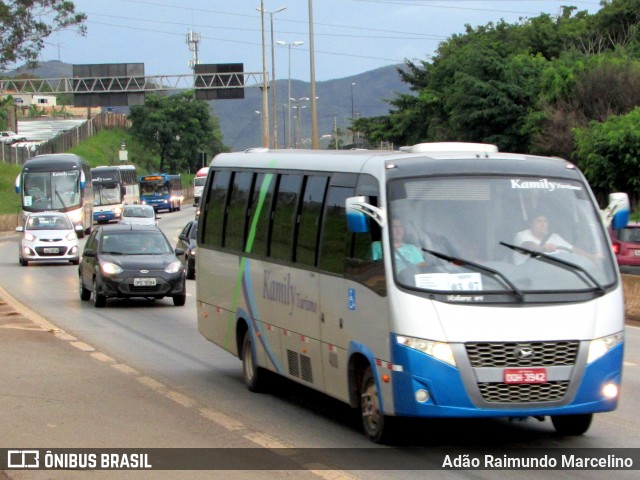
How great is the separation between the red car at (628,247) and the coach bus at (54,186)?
1165 inches

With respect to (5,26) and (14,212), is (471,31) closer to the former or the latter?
(14,212)

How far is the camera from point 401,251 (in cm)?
938

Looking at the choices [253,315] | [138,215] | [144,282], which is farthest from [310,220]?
[138,215]

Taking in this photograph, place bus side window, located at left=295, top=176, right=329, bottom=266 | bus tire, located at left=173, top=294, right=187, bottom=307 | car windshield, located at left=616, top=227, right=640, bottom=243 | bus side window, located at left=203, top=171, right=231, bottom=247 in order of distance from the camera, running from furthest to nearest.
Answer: car windshield, located at left=616, top=227, right=640, bottom=243 → bus tire, located at left=173, top=294, right=187, bottom=307 → bus side window, located at left=203, top=171, right=231, bottom=247 → bus side window, located at left=295, top=176, right=329, bottom=266

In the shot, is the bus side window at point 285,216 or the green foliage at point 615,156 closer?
the bus side window at point 285,216

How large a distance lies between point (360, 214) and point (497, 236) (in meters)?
1.07

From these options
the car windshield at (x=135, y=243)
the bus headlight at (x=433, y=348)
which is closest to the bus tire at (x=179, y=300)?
the car windshield at (x=135, y=243)

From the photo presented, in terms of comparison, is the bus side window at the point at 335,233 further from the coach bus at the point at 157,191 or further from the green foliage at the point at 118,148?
the green foliage at the point at 118,148

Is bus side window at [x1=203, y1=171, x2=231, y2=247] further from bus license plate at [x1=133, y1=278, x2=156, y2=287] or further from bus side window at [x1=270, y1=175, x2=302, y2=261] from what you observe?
bus license plate at [x1=133, y1=278, x2=156, y2=287]

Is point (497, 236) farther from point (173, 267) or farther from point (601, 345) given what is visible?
point (173, 267)

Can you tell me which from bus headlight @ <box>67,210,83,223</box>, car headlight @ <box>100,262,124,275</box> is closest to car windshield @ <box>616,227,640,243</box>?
car headlight @ <box>100,262,124,275</box>

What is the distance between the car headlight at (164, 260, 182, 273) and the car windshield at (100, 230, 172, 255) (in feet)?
2.66

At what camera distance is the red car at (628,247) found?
33500 mm

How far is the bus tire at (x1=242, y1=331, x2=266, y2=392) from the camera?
12.6m
